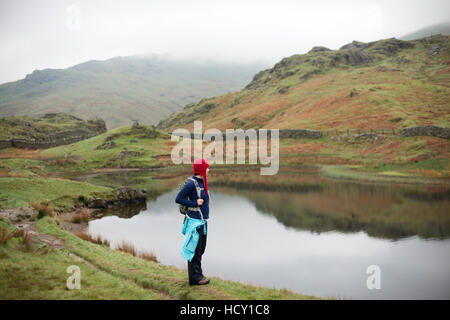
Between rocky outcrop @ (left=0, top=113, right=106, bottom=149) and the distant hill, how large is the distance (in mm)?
59174

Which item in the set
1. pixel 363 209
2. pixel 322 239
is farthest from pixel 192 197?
pixel 363 209

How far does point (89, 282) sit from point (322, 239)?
53.6ft

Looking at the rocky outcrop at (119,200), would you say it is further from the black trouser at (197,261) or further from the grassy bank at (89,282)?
the black trouser at (197,261)

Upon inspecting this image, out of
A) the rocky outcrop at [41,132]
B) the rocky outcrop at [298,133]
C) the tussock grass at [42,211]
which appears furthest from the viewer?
the rocky outcrop at [41,132]

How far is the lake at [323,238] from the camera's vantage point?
1471 centimetres

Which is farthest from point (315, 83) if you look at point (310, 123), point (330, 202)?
point (330, 202)

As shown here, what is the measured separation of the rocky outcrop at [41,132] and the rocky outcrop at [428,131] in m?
98.2

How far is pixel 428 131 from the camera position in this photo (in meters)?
53.4

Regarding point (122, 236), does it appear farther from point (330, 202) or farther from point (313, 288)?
point (330, 202)

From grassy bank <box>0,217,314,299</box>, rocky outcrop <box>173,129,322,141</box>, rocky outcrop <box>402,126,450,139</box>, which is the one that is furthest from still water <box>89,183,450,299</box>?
rocky outcrop <box>173,129,322,141</box>

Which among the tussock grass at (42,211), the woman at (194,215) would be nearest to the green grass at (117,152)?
the tussock grass at (42,211)

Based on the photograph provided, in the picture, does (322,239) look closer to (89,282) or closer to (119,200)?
(89,282)

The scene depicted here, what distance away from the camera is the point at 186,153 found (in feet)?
278
